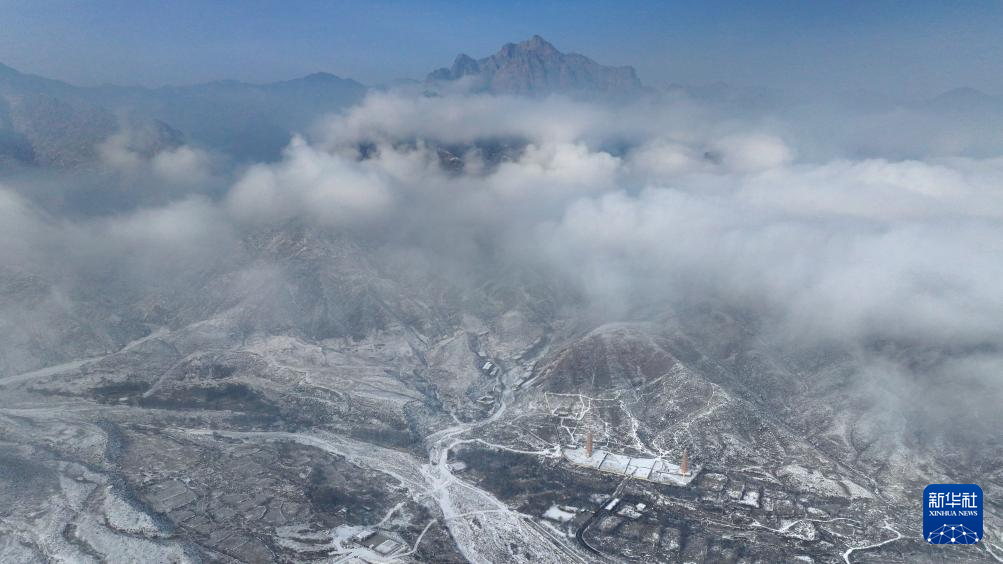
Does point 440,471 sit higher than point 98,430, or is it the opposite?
point 98,430

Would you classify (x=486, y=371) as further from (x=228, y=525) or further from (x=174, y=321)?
(x=174, y=321)

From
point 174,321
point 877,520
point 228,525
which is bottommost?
point 877,520

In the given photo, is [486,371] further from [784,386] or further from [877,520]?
[877,520]

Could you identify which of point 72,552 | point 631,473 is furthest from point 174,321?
point 631,473

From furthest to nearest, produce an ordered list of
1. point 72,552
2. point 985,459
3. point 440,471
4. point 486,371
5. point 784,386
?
point 486,371, point 784,386, point 440,471, point 985,459, point 72,552

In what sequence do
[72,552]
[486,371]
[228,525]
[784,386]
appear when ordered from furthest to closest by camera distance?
[486,371], [784,386], [228,525], [72,552]

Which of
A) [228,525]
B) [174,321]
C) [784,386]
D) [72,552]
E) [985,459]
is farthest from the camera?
[174,321]

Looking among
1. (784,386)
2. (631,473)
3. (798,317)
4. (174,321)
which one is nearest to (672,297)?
(798,317)

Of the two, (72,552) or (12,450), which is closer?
(72,552)

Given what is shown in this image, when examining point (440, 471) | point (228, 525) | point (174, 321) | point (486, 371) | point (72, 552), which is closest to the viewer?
point (72, 552)
